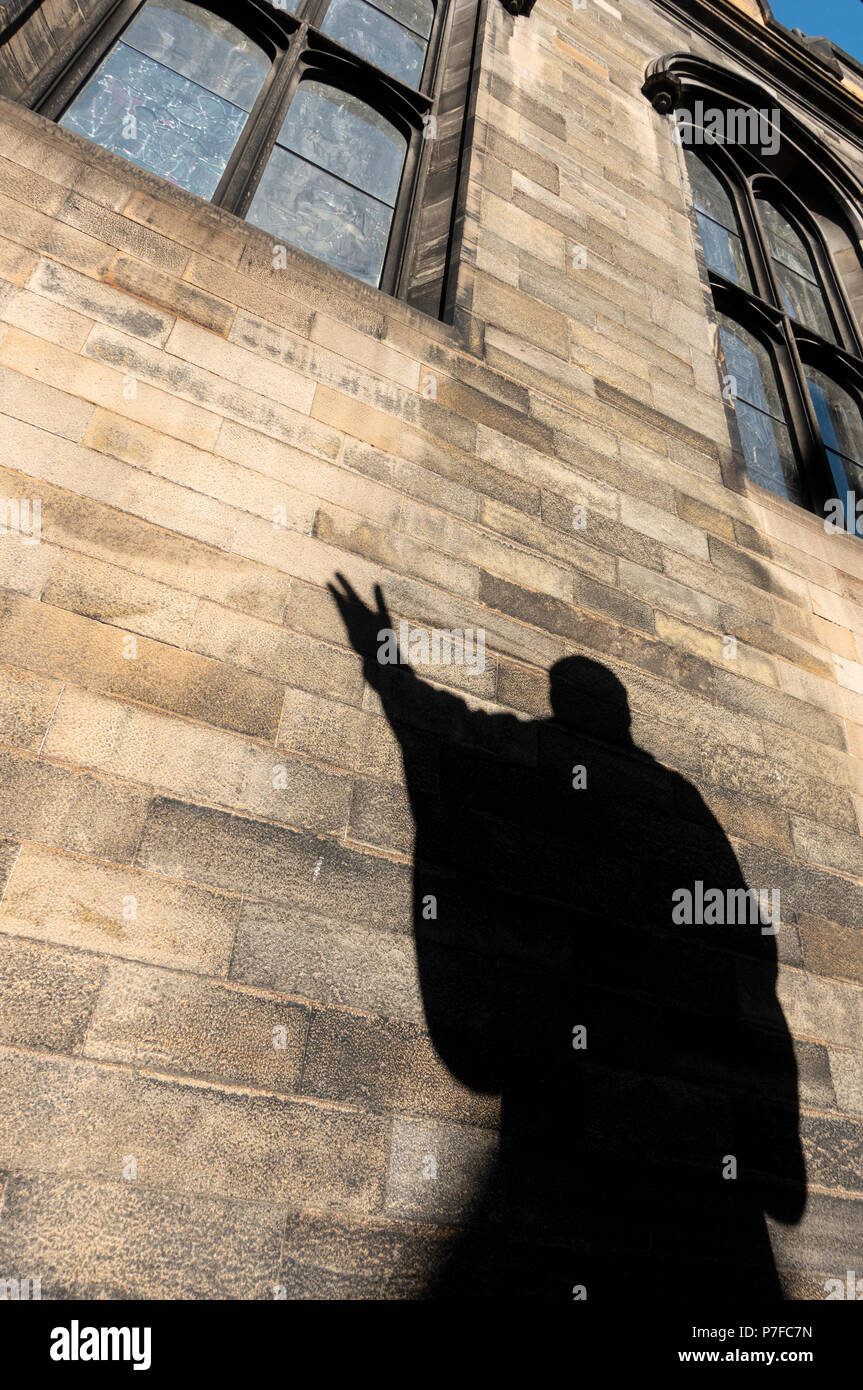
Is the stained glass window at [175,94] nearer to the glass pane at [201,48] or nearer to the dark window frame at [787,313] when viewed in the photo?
the glass pane at [201,48]

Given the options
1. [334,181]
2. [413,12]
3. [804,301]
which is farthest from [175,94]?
[804,301]

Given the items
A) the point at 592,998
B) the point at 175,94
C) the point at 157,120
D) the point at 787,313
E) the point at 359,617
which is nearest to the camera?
the point at 592,998

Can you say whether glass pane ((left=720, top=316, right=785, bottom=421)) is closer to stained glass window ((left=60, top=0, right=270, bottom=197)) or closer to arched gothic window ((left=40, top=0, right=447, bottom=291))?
arched gothic window ((left=40, top=0, right=447, bottom=291))

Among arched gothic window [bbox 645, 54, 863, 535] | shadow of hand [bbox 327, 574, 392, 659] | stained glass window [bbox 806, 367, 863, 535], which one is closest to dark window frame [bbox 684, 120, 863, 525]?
arched gothic window [bbox 645, 54, 863, 535]

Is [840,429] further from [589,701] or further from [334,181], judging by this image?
[589,701]

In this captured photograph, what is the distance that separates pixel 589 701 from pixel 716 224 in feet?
25.0

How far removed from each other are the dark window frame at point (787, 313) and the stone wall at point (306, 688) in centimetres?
200

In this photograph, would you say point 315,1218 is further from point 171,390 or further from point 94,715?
point 171,390

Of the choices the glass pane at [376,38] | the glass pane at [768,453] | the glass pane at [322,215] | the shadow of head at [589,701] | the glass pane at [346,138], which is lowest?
the shadow of head at [589,701]

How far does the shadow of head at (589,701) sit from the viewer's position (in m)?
3.81

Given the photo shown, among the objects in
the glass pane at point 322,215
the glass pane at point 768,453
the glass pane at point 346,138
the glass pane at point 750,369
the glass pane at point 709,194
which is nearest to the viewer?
the glass pane at point 322,215

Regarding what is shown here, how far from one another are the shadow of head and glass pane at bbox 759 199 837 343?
6837 mm

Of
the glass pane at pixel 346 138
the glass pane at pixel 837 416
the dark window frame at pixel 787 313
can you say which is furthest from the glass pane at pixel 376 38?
the glass pane at pixel 837 416

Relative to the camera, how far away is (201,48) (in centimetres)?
621
